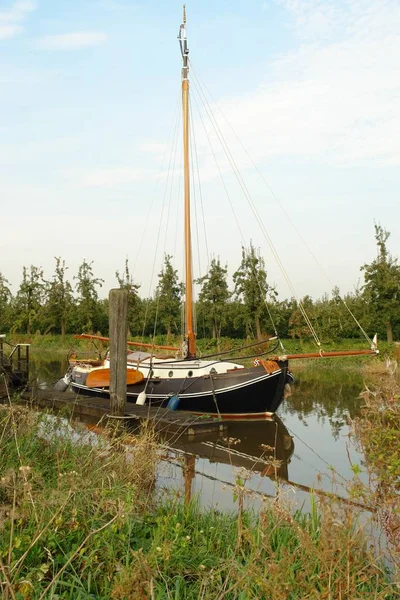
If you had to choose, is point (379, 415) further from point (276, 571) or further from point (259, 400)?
point (259, 400)

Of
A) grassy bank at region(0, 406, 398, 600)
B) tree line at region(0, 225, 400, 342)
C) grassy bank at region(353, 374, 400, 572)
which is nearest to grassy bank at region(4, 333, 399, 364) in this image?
tree line at region(0, 225, 400, 342)

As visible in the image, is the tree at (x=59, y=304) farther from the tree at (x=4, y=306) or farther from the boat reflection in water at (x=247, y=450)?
the boat reflection in water at (x=247, y=450)

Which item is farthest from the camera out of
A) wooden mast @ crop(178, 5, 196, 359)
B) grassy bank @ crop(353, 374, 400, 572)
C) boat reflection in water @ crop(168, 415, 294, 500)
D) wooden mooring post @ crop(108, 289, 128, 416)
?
wooden mast @ crop(178, 5, 196, 359)

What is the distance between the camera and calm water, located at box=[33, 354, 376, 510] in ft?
24.0

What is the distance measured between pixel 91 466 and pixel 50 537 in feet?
6.09

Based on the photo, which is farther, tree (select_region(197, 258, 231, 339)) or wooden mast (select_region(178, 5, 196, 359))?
tree (select_region(197, 258, 231, 339))

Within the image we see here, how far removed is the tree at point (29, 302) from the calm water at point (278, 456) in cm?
3135

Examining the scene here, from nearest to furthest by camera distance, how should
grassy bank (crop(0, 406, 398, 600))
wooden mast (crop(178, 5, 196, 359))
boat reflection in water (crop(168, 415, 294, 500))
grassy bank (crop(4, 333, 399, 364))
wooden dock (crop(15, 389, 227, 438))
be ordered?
grassy bank (crop(0, 406, 398, 600)) < boat reflection in water (crop(168, 415, 294, 500)) < wooden dock (crop(15, 389, 227, 438)) < wooden mast (crop(178, 5, 196, 359)) < grassy bank (crop(4, 333, 399, 364))

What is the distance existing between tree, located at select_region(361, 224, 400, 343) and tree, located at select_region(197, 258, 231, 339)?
9.18 meters

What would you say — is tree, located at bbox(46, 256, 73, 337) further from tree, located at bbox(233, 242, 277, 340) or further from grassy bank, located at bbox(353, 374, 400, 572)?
grassy bank, located at bbox(353, 374, 400, 572)

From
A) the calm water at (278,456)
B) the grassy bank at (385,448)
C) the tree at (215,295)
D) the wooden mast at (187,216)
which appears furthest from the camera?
the tree at (215,295)

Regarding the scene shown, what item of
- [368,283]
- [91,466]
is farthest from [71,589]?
[368,283]

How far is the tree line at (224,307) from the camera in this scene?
3253cm

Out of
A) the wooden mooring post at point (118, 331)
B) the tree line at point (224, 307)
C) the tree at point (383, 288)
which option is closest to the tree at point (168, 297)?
the tree line at point (224, 307)
